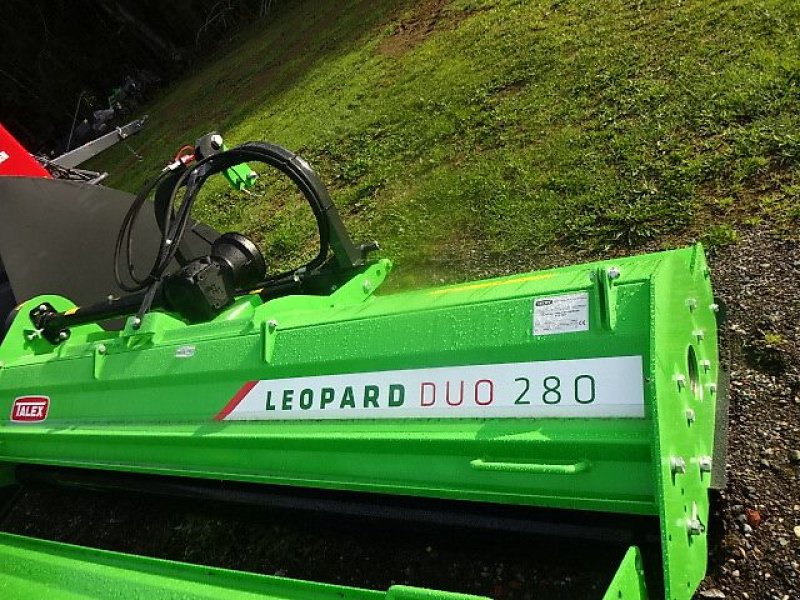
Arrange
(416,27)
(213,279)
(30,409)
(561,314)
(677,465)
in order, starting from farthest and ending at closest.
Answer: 1. (416,27)
2. (30,409)
3. (213,279)
4. (561,314)
5. (677,465)

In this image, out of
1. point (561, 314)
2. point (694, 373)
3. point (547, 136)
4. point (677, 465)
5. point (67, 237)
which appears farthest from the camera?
point (547, 136)

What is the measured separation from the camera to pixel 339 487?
78.5 inches

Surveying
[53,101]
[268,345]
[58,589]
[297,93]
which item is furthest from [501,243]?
[53,101]

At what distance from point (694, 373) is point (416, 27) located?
22.1 ft

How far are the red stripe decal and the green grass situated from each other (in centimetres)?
180

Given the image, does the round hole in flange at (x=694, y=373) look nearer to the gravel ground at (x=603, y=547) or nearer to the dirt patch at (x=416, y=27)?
the gravel ground at (x=603, y=547)

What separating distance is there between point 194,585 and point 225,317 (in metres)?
1.24

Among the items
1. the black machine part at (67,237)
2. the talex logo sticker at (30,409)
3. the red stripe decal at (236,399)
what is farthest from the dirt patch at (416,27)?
the red stripe decal at (236,399)

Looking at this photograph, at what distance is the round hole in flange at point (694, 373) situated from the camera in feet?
5.98

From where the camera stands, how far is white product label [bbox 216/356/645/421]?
158cm

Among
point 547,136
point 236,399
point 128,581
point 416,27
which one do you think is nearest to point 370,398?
point 236,399

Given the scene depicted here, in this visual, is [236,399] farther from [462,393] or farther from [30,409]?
[30,409]

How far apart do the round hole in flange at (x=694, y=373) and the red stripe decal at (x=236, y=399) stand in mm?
1297

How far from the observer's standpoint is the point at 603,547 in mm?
1797
